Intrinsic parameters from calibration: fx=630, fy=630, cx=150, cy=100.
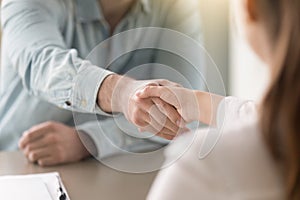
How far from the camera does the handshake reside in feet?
3.24

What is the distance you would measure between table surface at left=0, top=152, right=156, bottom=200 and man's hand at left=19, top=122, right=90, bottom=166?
1 centimetres

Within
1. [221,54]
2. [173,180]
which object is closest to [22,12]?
[173,180]

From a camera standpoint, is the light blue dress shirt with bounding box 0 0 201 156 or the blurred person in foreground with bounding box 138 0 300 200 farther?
the light blue dress shirt with bounding box 0 0 201 156

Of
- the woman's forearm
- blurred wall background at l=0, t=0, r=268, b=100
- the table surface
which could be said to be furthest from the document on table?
blurred wall background at l=0, t=0, r=268, b=100

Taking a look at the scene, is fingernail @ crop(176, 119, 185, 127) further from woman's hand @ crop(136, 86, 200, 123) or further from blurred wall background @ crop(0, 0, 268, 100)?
blurred wall background @ crop(0, 0, 268, 100)

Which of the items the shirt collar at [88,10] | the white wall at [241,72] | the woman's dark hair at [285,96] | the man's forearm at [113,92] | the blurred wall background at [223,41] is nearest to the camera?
the woman's dark hair at [285,96]

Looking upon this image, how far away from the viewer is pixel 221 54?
2.10 meters

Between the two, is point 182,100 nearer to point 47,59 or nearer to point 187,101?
point 187,101

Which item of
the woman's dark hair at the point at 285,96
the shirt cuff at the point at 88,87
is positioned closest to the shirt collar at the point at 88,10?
the shirt cuff at the point at 88,87

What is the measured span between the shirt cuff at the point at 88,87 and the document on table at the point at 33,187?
14 cm

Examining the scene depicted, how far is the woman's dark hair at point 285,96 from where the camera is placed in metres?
0.51

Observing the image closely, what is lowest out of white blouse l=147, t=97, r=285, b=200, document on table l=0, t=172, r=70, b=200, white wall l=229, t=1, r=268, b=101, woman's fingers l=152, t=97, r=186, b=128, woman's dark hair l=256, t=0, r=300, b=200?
white wall l=229, t=1, r=268, b=101

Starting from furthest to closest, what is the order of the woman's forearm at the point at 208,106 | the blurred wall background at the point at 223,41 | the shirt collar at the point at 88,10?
the blurred wall background at the point at 223,41 → the shirt collar at the point at 88,10 → the woman's forearm at the point at 208,106

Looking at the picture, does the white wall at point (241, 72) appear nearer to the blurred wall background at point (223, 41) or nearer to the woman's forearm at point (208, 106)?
the blurred wall background at point (223, 41)
